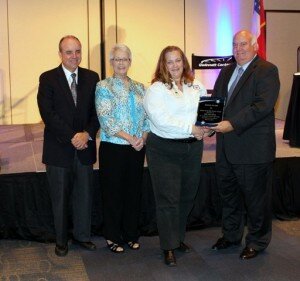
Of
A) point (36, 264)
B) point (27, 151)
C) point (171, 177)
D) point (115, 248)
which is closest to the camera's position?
point (171, 177)

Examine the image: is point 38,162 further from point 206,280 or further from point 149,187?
point 206,280

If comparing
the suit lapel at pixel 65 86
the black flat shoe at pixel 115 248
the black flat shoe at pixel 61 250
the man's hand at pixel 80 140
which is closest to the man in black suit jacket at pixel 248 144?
the black flat shoe at pixel 115 248

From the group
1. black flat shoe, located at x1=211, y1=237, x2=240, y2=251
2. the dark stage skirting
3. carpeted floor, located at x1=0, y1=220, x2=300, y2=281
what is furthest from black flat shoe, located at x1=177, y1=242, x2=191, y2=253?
the dark stage skirting

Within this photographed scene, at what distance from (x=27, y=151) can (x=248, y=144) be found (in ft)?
7.59

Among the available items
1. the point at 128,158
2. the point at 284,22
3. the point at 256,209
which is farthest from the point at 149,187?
the point at 284,22

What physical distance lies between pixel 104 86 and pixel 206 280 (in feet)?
4.45

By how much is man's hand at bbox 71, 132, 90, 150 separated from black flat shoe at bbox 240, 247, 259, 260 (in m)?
1.28

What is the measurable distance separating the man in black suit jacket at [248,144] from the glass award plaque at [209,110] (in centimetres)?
7

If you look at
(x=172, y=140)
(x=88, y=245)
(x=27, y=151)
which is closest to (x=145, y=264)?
(x=88, y=245)

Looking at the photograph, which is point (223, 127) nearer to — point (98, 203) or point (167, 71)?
point (167, 71)

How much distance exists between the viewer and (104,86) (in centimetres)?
302

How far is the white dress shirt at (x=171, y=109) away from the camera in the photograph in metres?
2.84

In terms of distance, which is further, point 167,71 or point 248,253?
point 248,253

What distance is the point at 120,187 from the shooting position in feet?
10.4
